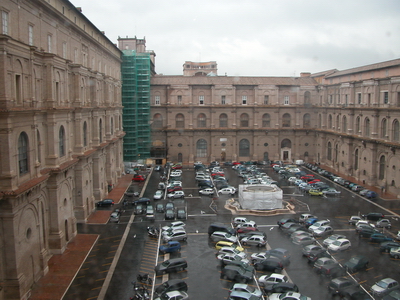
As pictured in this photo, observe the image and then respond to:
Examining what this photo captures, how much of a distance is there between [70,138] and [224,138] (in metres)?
40.5

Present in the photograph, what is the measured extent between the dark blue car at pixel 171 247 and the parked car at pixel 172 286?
5.80m

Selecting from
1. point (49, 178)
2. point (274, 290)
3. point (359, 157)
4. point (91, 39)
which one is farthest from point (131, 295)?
point (359, 157)

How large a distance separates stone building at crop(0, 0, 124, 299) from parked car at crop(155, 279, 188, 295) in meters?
7.81

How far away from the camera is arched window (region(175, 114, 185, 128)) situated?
69.5 metres

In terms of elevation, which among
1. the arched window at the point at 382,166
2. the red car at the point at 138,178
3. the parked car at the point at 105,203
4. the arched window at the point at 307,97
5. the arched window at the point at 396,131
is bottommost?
the parked car at the point at 105,203

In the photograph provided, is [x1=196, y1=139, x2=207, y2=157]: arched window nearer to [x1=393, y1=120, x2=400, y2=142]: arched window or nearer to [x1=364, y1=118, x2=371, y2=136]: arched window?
[x1=364, y1=118, x2=371, y2=136]: arched window

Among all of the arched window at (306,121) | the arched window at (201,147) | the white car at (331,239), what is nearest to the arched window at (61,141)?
the white car at (331,239)

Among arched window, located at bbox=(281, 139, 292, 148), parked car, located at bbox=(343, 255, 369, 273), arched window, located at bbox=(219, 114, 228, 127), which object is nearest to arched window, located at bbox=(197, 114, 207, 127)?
arched window, located at bbox=(219, 114, 228, 127)

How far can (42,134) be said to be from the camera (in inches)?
1051

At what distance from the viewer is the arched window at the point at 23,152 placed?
22.8 metres

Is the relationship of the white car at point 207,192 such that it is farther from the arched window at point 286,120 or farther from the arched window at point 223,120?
the arched window at point 286,120

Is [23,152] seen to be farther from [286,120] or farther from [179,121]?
[286,120]

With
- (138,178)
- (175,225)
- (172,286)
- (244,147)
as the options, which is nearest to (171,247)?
(175,225)

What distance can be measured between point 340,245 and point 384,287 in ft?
23.3
